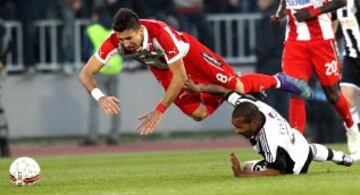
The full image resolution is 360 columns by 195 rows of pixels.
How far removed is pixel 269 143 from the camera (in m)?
13.7

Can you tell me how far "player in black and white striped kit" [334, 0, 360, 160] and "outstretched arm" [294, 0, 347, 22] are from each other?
0.56 meters

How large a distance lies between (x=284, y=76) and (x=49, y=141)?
12.0 m

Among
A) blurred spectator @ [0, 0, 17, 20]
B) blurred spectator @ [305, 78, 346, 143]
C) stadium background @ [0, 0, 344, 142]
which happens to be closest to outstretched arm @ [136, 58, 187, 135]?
blurred spectator @ [305, 78, 346, 143]

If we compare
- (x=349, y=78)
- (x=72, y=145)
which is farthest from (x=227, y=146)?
(x=349, y=78)

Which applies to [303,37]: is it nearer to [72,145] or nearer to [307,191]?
[307,191]

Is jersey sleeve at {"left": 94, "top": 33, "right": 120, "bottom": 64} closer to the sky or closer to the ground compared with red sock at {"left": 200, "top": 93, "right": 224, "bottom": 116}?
closer to the sky

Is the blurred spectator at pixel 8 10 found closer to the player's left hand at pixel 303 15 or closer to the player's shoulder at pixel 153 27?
the player's left hand at pixel 303 15

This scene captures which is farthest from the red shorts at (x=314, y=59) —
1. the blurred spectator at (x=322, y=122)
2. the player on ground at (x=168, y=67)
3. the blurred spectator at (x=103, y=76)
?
the blurred spectator at (x=103, y=76)

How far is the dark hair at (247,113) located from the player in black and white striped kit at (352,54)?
3247mm

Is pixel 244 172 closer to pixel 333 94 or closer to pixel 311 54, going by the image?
pixel 333 94

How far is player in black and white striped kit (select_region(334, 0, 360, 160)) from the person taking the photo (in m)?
17.0

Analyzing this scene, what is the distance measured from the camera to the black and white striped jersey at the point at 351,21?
17.3 metres

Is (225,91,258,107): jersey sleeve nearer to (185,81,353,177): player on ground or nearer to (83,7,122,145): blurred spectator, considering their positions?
(185,81,353,177): player on ground

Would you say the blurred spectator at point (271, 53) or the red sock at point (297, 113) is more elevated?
the red sock at point (297, 113)
